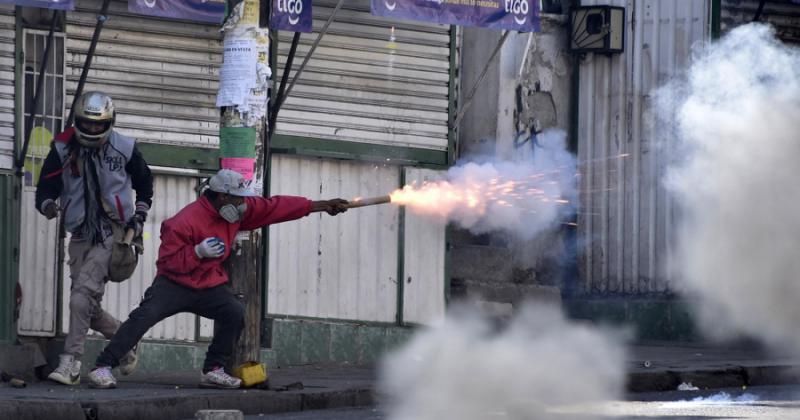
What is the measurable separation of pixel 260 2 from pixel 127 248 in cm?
199

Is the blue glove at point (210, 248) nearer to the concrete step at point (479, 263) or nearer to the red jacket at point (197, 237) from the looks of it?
the red jacket at point (197, 237)

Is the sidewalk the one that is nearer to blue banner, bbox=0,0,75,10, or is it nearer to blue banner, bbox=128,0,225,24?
blue banner, bbox=0,0,75,10

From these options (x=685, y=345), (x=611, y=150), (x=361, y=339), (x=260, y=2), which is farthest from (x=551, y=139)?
(x=260, y=2)

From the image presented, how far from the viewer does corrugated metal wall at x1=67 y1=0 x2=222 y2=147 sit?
14141 millimetres

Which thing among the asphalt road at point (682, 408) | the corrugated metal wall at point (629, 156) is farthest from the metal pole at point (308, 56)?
the corrugated metal wall at point (629, 156)

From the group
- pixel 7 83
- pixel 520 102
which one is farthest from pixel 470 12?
pixel 7 83

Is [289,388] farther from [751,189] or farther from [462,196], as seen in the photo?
[751,189]

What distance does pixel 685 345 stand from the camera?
704 inches

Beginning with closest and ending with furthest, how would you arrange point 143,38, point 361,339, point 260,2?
point 260,2, point 143,38, point 361,339

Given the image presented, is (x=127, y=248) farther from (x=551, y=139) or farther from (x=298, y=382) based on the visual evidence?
(x=551, y=139)

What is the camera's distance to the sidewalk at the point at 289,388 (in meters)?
11.4

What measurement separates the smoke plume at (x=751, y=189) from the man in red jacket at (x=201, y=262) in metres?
2.89

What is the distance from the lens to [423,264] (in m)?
16.3

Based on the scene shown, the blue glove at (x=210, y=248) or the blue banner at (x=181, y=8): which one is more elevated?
the blue banner at (x=181, y=8)
